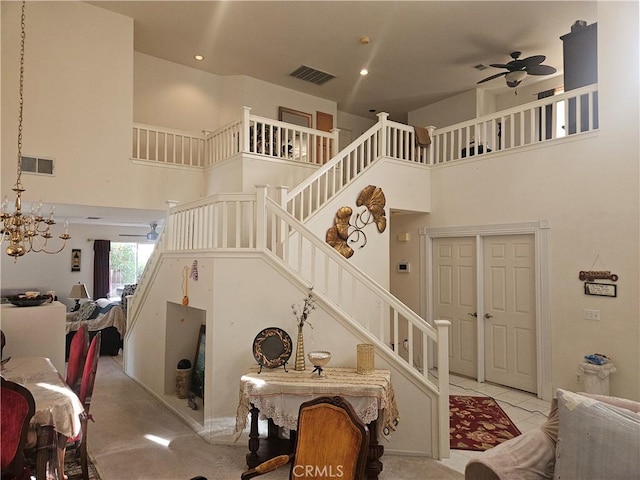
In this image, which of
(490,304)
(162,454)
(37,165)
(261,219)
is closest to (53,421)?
(162,454)

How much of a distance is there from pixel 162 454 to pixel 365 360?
2.06 meters

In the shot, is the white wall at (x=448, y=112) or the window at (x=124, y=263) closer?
the white wall at (x=448, y=112)

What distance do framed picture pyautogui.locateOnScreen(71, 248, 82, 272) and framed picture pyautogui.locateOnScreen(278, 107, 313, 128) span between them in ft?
20.6

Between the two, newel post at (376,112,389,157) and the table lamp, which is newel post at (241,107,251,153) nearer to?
newel post at (376,112,389,157)

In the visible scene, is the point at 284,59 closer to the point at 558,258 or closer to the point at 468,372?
the point at 558,258

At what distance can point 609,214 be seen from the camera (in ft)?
14.2

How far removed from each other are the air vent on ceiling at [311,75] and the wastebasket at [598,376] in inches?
258

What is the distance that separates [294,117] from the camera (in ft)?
27.7

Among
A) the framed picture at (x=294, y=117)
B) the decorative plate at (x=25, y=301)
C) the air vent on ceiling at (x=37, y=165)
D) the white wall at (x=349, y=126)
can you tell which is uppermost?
the white wall at (x=349, y=126)

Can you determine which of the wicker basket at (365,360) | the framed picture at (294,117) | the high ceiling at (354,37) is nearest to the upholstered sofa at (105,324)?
the high ceiling at (354,37)

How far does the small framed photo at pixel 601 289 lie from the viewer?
14.0ft

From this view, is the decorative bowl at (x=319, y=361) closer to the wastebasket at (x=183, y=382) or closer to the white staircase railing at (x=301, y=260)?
the white staircase railing at (x=301, y=260)

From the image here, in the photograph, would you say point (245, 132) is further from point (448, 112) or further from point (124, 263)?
point (124, 263)

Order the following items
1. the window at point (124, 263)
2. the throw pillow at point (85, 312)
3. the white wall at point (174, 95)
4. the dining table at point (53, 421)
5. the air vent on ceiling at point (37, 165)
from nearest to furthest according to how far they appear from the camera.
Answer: the dining table at point (53, 421), the air vent on ceiling at point (37, 165), the white wall at point (174, 95), the throw pillow at point (85, 312), the window at point (124, 263)
